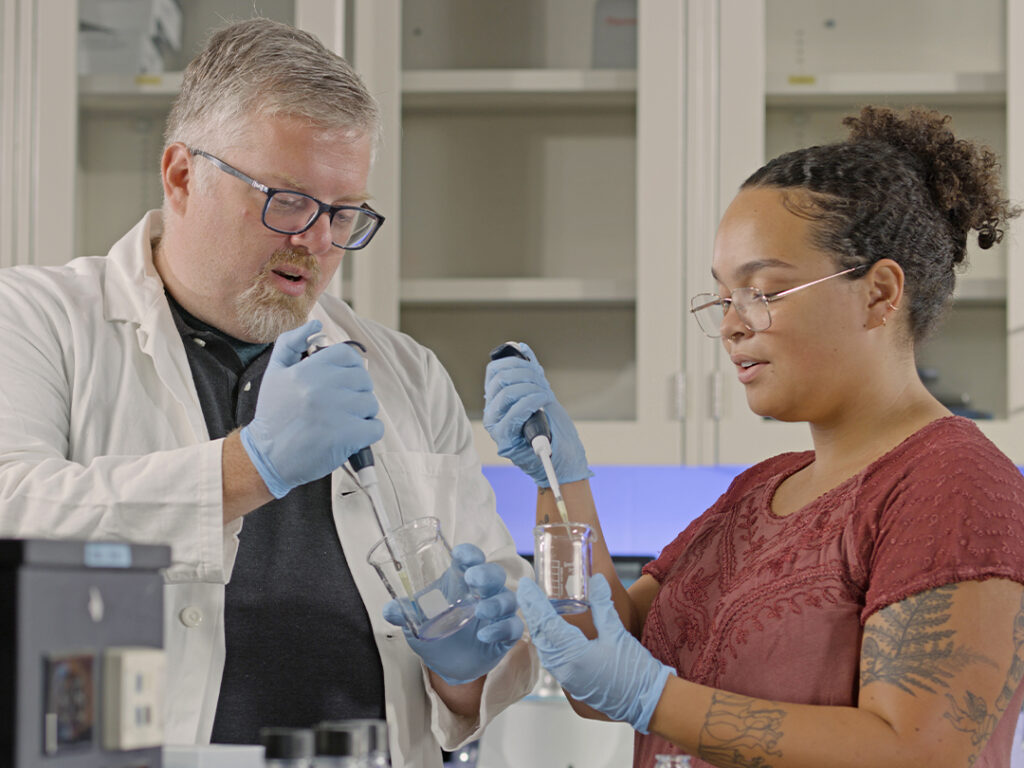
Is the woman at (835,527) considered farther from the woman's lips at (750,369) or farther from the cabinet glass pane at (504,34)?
the cabinet glass pane at (504,34)

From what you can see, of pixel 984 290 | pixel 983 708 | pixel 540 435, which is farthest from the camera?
pixel 984 290

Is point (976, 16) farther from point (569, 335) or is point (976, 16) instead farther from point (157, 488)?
point (157, 488)

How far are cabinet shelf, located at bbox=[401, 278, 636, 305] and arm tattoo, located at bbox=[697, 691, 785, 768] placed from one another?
1.36m

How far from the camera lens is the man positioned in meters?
1.22

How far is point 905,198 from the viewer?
1.30 metres

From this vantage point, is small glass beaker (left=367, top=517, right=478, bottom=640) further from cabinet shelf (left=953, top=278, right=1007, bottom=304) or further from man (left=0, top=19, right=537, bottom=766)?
cabinet shelf (left=953, top=278, right=1007, bottom=304)

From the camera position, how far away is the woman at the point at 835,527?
106 centimetres

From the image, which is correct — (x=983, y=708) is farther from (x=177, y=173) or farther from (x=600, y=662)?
(x=177, y=173)

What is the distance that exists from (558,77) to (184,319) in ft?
3.72

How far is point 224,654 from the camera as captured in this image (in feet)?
4.46

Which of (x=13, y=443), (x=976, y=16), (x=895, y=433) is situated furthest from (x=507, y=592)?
(x=976, y=16)

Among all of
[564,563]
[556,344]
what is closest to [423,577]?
[564,563]

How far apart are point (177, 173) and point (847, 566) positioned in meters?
1.03

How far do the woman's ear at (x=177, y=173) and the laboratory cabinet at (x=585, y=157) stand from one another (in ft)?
2.57
